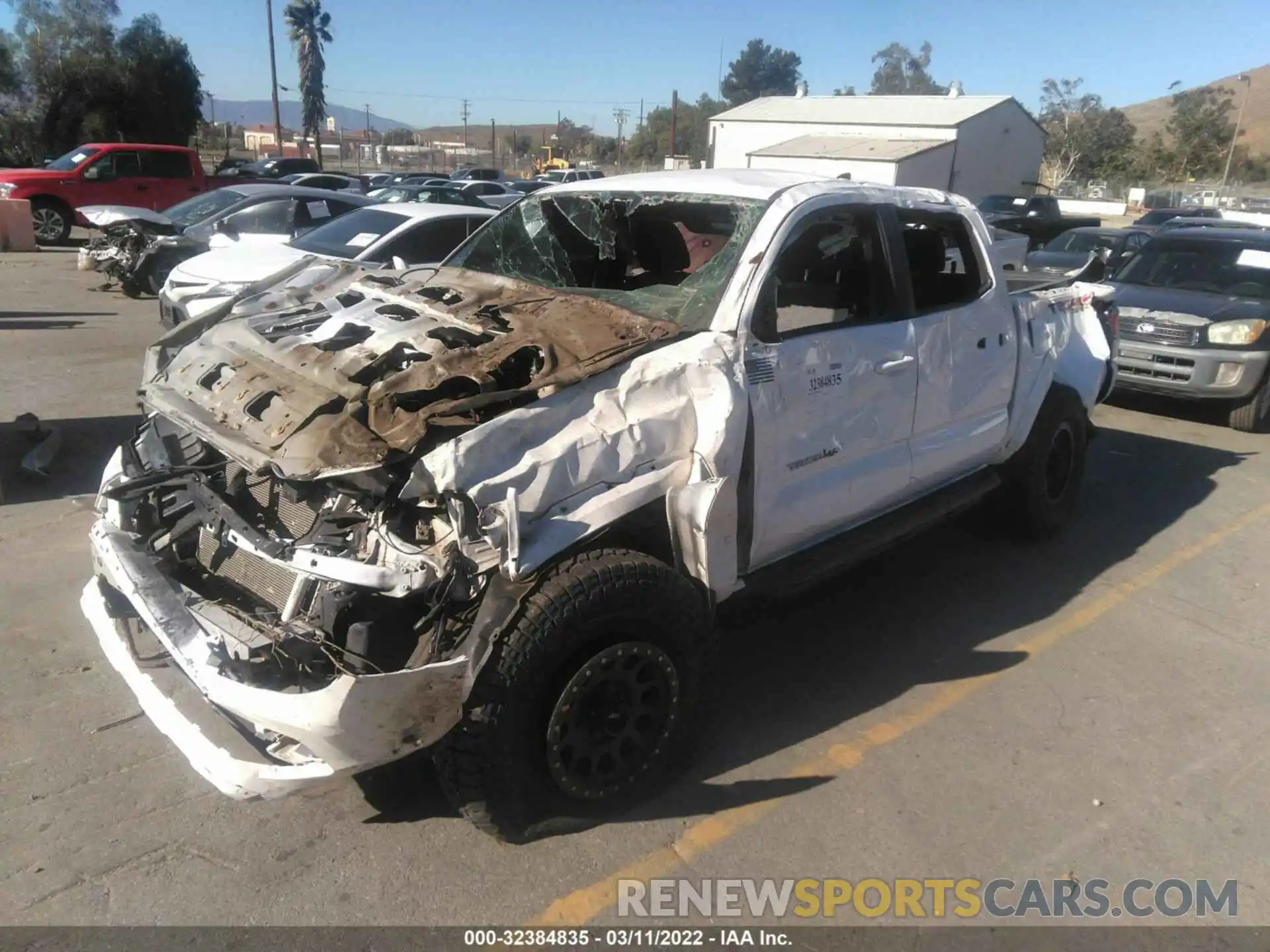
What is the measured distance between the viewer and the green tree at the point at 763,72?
93500mm

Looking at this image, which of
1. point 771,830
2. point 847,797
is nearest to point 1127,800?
point 847,797

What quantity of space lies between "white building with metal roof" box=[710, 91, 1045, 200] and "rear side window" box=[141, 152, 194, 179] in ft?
74.5

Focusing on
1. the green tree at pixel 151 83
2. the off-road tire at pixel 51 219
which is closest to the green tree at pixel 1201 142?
the green tree at pixel 151 83

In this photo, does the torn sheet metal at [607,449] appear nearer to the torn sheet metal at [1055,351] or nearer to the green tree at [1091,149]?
the torn sheet metal at [1055,351]

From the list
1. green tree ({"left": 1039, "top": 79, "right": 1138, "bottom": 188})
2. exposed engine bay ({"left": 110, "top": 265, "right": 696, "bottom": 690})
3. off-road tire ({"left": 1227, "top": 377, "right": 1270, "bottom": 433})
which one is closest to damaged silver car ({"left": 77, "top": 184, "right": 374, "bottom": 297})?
exposed engine bay ({"left": 110, "top": 265, "right": 696, "bottom": 690})

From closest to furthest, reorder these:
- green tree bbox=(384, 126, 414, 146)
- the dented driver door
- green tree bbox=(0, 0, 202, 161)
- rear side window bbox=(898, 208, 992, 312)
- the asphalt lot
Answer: the asphalt lot → the dented driver door → rear side window bbox=(898, 208, 992, 312) → green tree bbox=(0, 0, 202, 161) → green tree bbox=(384, 126, 414, 146)

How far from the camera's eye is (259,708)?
251 centimetres

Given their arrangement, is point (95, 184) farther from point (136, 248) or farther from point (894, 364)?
point (894, 364)

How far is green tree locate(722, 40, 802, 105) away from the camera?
307 ft

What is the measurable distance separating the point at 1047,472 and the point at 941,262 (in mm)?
1630

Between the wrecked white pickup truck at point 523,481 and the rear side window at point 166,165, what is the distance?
17.6 meters

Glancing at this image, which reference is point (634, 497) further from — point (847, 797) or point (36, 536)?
point (36, 536)

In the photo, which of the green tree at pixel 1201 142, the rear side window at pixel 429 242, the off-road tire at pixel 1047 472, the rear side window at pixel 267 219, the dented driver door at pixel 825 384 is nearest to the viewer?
the dented driver door at pixel 825 384

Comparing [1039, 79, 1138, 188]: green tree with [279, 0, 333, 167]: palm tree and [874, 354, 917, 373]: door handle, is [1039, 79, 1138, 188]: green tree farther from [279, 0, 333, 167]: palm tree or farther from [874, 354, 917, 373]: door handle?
[874, 354, 917, 373]: door handle
